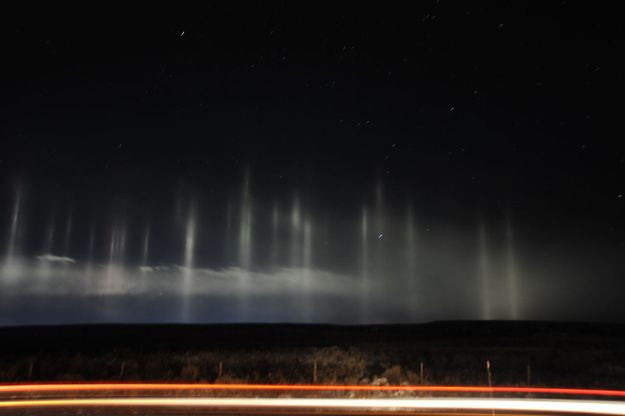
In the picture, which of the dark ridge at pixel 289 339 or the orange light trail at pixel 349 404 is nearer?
the orange light trail at pixel 349 404

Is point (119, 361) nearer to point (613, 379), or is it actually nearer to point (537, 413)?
point (537, 413)

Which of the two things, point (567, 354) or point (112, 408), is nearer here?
point (112, 408)

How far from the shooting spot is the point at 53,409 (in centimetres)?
1377

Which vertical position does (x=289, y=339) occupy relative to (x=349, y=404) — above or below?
below

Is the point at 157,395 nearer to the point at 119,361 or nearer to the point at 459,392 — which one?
the point at 459,392

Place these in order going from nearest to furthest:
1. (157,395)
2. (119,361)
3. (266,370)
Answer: (157,395) < (266,370) < (119,361)

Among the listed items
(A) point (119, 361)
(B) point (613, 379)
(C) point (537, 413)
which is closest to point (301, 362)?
(A) point (119, 361)

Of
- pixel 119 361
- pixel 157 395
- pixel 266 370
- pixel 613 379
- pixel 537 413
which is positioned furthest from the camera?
pixel 119 361

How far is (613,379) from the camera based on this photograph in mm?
23688

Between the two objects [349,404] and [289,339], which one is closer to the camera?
[349,404]

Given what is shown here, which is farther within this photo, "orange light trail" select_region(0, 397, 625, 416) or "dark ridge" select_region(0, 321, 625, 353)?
"dark ridge" select_region(0, 321, 625, 353)

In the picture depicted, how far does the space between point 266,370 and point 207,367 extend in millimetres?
3383

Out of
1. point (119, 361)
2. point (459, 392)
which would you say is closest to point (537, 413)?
point (459, 392)

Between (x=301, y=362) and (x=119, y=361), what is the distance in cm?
993
